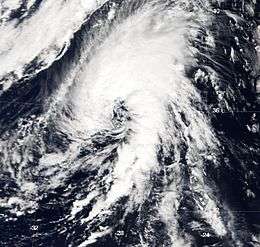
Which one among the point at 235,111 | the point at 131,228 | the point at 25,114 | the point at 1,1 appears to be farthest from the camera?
the point at 1,1

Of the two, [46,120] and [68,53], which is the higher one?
[68,53]

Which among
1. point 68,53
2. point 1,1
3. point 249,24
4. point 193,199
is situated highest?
point 1,1

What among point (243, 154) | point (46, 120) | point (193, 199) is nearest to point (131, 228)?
point (193, 199)

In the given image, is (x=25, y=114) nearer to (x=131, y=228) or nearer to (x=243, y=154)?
(x=131, y=228)

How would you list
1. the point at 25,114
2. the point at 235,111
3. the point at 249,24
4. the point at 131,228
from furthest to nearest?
the point at 25,114 → the point at 249,24 → the point at 235,111 → the point at 131,228

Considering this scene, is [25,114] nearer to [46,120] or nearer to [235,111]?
[46,120]

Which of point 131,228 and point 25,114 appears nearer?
point 131,228
